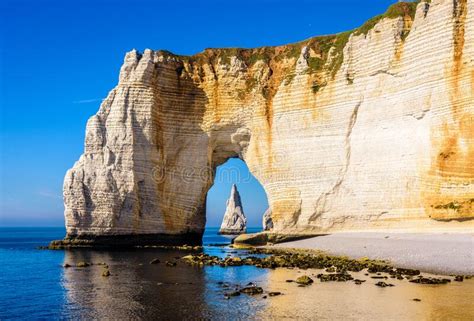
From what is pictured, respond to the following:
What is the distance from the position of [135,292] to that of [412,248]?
12.0 metres

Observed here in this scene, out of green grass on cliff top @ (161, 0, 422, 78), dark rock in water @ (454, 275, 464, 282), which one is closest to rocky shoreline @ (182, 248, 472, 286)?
dark rock in water @ (454, 275, 464, 282)

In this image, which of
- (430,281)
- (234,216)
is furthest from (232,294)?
(234,216)

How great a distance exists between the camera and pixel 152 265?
22.6 metres

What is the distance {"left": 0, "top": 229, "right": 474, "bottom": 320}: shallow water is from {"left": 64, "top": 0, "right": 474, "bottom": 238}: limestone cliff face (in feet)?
37.6

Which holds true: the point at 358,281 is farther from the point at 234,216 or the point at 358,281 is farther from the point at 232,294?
the point at 234,216

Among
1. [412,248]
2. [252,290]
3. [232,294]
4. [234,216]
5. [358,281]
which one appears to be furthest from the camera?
[234,216]

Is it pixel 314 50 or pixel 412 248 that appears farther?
pixel 314 50

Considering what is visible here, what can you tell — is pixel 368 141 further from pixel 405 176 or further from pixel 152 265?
pixel 152 265

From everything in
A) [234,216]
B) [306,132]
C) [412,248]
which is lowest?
[412,248]

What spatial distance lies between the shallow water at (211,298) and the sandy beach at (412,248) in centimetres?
241

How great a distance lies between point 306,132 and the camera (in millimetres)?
33250

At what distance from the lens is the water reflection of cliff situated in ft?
41.3

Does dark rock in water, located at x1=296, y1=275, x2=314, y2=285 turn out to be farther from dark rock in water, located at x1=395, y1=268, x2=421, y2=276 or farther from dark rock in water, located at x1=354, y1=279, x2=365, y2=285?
dark rock in water, located at x1=395, y1=268, x2=421, y2=276

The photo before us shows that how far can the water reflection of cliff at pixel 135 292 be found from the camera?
41.3ft
